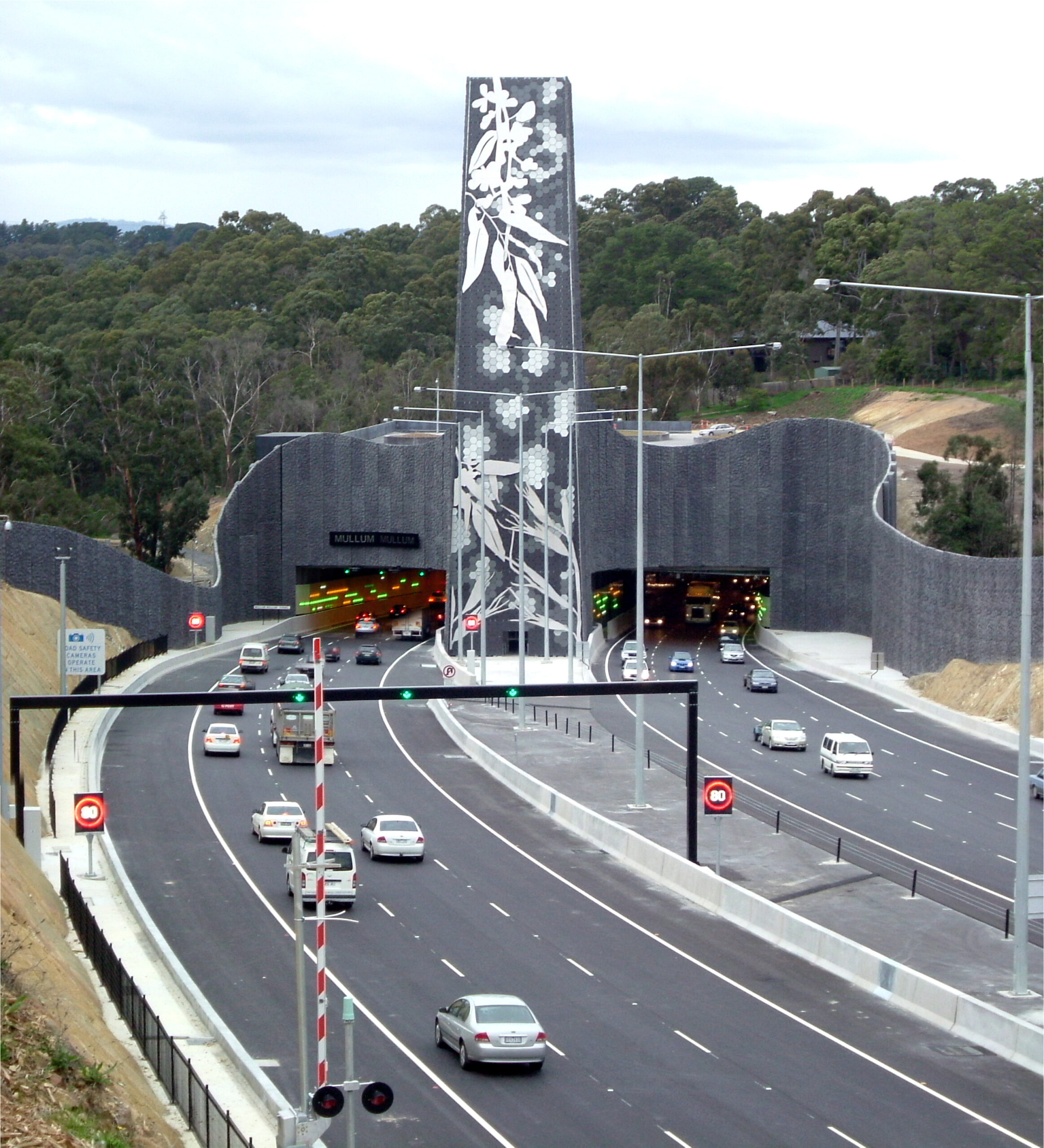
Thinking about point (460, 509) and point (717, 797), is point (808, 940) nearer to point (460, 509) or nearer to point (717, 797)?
point (717, 797)

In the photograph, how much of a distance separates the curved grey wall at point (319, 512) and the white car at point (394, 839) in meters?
60.1

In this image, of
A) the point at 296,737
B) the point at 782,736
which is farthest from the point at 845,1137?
the point at 782,736

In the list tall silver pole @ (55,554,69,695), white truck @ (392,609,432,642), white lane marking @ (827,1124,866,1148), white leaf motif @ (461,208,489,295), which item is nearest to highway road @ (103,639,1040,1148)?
white lane marking @ (827,1124,866,1148)

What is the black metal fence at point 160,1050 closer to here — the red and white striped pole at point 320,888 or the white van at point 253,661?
the red and white striped pole at point 320,888

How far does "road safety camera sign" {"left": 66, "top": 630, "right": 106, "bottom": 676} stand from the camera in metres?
56.0

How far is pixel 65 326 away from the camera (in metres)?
170

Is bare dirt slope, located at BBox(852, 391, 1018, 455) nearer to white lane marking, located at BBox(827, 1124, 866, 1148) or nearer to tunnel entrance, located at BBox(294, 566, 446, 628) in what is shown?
tunnel entrance, located at BBox(294, 566, 446, 628)

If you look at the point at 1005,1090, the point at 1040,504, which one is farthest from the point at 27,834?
the point at 1040,504

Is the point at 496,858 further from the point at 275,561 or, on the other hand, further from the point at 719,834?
the point at 275,561

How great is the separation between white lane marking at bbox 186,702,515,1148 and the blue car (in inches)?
1362

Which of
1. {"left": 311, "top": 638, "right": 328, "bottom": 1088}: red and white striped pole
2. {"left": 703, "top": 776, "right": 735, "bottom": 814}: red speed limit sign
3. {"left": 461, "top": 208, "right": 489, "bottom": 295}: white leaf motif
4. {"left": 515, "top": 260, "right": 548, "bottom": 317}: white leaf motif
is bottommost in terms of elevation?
{"left": 703, "top": 776, "right": 735, "bottom": 814}: red speed limit sign

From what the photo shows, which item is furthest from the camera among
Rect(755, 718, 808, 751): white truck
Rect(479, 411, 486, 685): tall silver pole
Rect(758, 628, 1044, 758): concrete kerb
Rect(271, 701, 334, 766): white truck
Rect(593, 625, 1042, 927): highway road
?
Rect(479, 411, 486, 685): tall silver pole

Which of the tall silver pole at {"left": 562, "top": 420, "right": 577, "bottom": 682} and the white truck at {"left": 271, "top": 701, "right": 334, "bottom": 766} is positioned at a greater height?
the tall silver pole at {"left": 562, "top": 420, "right": 577, "bottom": 682}

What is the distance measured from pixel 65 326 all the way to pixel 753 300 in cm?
6606
